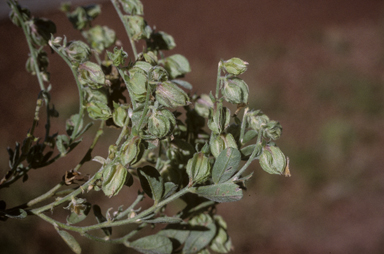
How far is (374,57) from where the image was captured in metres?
6.34

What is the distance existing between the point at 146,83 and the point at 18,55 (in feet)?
24.9

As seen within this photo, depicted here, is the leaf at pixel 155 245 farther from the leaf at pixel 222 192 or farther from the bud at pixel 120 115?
the bud at pixel 120 115

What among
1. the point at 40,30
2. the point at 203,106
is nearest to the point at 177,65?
the point at 203,106

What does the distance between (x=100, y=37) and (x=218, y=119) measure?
484mm

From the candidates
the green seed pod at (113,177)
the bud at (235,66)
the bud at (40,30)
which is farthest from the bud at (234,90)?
the bud at (40,30)

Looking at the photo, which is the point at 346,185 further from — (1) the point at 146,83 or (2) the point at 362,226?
(1) the point at 146,83

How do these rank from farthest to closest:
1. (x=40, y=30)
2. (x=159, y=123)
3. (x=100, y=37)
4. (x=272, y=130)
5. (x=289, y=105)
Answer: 1. (x=289, y=105)
2. (x=100, y=37)
3. (x=40, y=30)
4. (x=272, y=130)
5. (x=159, y=123)

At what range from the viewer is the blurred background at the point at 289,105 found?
4082 millimetres

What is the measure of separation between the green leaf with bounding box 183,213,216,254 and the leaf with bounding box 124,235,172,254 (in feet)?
0.26

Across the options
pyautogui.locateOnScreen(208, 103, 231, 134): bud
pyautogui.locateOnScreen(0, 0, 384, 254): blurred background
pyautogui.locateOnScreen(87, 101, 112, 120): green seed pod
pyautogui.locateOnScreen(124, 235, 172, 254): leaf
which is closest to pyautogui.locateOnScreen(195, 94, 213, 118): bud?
pyautogui.locateOnScreen(208, 103, 231, 134): bud

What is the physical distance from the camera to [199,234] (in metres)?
0.83

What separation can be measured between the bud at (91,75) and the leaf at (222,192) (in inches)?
11.7

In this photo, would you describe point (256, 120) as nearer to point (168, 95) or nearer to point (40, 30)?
point (168, 95)

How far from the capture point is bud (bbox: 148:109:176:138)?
582 mm
